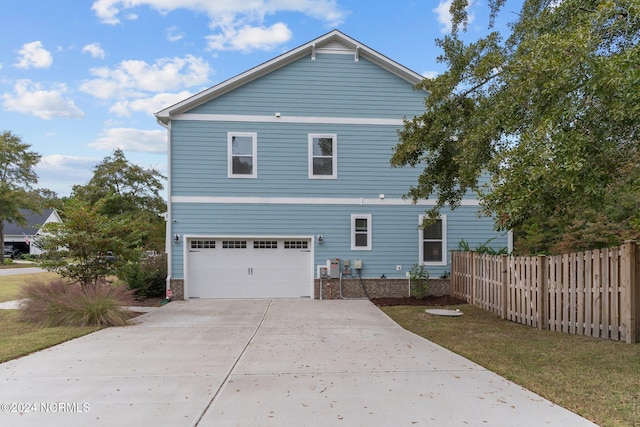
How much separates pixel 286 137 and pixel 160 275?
6.18 meters

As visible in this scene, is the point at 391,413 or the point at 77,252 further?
the point at 77,252

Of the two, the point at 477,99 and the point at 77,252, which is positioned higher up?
the point at 477,99

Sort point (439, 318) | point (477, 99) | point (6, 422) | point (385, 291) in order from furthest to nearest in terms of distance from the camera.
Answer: point (385, 291) → point (439, 318) → point (477, 99) → point (6, 422)

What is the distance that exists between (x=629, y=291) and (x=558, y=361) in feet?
6.89

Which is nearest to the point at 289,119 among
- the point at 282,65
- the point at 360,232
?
the point at 282,65

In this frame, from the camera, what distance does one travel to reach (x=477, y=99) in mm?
8789

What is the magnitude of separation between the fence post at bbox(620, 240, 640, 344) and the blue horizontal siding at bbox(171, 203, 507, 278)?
6.81m

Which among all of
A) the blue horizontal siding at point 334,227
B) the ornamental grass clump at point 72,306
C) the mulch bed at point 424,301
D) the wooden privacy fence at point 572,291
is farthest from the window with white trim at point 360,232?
the ornamental grass clump at point 72,306

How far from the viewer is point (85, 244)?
34.5 ft

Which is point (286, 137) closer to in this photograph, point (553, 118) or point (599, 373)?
point (553, 118)

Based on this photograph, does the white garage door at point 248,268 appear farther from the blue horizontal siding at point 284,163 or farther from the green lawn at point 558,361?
the green lawn at point 558,361

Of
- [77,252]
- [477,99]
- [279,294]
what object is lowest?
[279,294]

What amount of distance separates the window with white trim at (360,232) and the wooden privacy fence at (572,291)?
155 inches

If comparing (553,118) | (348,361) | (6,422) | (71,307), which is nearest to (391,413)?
(348,361)
